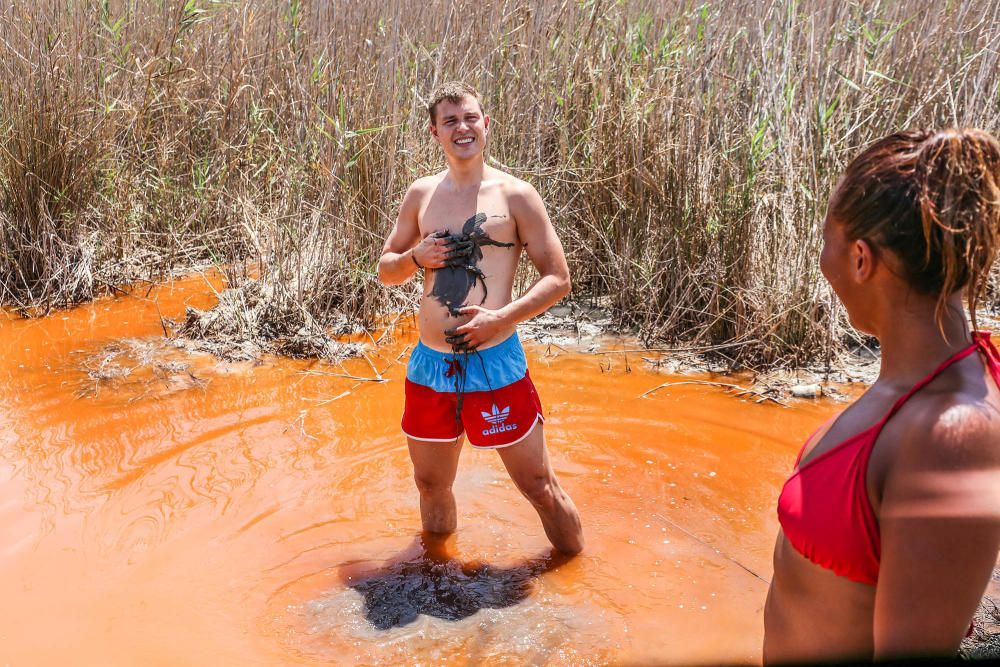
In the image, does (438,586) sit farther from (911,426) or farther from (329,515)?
(911,426)

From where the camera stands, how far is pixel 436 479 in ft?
9.91

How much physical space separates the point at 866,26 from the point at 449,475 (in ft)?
11.4

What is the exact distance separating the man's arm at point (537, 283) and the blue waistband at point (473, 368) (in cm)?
6

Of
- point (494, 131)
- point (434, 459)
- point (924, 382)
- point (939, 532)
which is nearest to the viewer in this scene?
point (939, 532)

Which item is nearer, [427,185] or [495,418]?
[495,418]

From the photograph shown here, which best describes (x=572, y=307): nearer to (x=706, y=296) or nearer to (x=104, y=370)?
(x=706, y=296)

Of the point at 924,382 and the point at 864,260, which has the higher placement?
the point at 864,260

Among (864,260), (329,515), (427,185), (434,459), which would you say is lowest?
(329,515)

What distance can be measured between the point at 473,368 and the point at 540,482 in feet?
1.41

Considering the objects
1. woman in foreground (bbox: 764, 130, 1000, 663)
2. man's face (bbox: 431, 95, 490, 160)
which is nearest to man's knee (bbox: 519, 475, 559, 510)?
man's face (bbox: 431, 95, 490, 160)

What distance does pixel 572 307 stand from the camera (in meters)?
5.52

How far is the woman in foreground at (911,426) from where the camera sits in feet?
3.67

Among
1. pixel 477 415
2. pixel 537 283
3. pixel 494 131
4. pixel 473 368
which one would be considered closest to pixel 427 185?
pixel 537 283

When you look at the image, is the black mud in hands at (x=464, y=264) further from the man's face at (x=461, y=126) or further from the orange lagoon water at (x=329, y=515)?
the orange lagoon water at (x=329, y=515)
